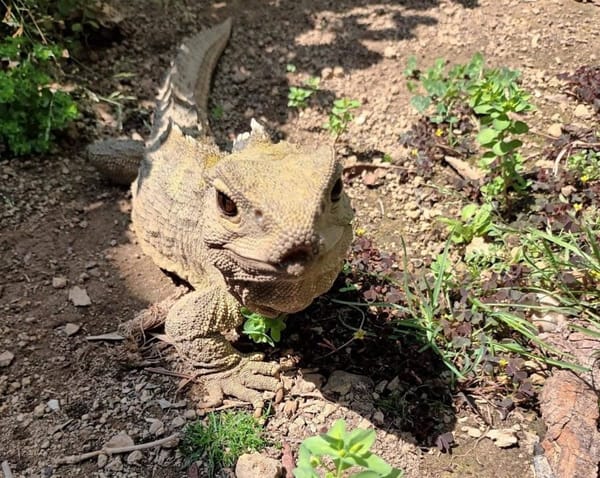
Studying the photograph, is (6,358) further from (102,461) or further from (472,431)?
(472,431)

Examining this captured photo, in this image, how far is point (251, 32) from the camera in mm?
5887

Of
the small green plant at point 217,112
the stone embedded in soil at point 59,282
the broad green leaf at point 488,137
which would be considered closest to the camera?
the broad green leaf at point 488,137

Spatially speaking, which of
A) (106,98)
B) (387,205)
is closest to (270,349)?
(387,205)

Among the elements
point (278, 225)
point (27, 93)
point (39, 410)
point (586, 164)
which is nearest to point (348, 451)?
point (278, 225)

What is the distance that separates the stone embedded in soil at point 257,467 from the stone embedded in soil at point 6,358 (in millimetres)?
1441

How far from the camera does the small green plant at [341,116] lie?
437 cm

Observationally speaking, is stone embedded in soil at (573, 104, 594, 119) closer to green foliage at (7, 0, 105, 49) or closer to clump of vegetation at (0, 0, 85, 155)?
clump of vegetation at (0, 0, 85, 155)

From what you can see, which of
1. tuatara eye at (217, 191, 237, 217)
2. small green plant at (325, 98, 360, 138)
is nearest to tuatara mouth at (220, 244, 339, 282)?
tuatara eye at (217, 191, 237, 217)

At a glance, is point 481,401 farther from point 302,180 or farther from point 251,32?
point 251,32

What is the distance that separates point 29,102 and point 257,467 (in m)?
3.12

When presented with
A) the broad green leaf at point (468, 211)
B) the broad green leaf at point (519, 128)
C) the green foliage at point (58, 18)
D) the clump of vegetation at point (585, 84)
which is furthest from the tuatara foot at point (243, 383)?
the clump of vegetation at point (585, 84)

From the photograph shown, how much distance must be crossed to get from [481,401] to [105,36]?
4.66m

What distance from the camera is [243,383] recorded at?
10.3ft

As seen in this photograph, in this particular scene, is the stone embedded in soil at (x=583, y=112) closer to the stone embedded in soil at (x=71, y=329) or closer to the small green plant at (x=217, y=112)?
the small green plant at (x=217, y=112)
